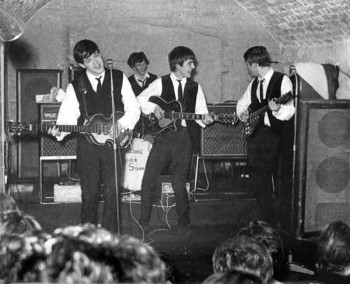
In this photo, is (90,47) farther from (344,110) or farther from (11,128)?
(344,110)

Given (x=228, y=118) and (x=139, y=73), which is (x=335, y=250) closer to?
(x=228, y=118)

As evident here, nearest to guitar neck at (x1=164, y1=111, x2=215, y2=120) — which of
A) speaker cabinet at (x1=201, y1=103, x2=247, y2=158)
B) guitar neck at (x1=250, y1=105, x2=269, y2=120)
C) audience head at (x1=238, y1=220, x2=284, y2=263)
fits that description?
guitar neck at (x1=250, y1=105, x2=269, y2=120)

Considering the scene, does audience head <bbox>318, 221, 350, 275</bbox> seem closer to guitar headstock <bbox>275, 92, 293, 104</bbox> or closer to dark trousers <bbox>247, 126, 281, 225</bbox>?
guitar headstock <bbox>275, 92, 293, 104</bbox>

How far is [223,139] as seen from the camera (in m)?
7.88

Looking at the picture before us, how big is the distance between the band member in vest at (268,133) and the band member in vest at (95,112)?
1.39 meters

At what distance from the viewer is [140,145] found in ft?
24.7

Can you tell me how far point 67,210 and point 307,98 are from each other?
3228 mm

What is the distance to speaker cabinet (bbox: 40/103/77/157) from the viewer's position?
24.7ft

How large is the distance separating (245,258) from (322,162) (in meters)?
3.50

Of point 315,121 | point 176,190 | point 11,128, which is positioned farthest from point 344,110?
point 11,128

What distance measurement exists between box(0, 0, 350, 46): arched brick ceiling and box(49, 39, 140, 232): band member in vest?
1.36 meters

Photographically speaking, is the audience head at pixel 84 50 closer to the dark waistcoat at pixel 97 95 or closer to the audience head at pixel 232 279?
the dark waistcoat at pixel 97 95

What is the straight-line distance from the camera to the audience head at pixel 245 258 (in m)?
2.34

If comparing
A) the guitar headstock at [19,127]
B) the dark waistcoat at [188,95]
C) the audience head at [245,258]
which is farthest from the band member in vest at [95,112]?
the audience head at [245,258]
